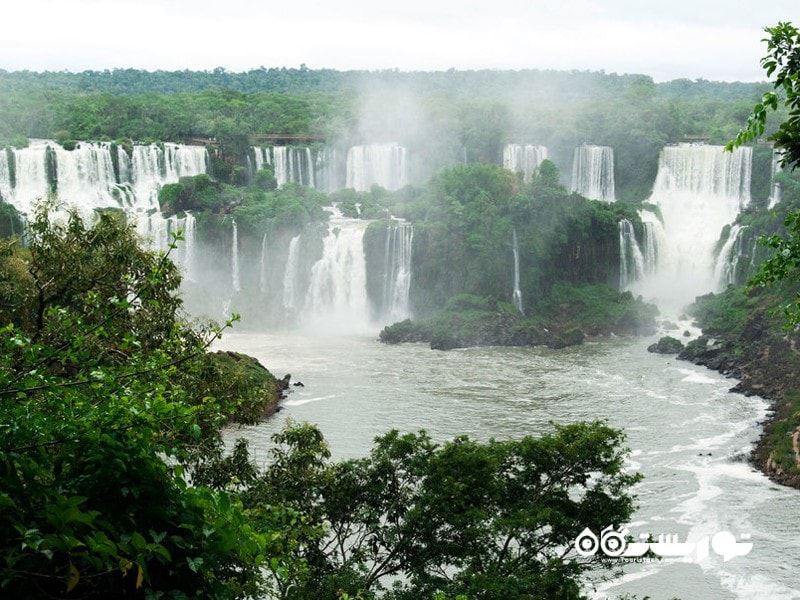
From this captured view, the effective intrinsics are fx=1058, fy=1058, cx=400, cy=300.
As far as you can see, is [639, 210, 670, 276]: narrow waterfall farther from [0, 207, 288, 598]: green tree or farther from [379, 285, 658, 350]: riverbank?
[0, 207, 288, 598]: green tree

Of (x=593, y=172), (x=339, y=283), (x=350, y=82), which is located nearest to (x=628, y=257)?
(x=593, y=172)

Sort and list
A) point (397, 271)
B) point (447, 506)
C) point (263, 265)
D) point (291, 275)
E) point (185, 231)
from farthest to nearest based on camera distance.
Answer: point (263, 265) → point (185, 231) → point (291, 275) → point (397, 271) → point (447, 506)

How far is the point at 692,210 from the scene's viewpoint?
49562 mm

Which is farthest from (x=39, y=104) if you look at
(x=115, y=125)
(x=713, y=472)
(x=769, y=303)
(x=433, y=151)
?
(x=713, y=472)

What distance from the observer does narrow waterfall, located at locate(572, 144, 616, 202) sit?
5294cm

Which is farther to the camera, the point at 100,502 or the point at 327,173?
the point at 327,173


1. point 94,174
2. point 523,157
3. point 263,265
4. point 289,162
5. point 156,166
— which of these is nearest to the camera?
point 263,265

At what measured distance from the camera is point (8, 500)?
5.03 metres

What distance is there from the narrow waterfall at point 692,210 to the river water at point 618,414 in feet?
26.0

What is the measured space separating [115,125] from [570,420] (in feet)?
113

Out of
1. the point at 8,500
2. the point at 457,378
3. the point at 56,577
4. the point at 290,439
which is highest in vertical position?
the point at 8,500

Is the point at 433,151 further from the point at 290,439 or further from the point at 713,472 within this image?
the point at 290,439

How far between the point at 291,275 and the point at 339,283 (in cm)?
211

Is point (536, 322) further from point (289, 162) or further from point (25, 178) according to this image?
point (25, 178)
